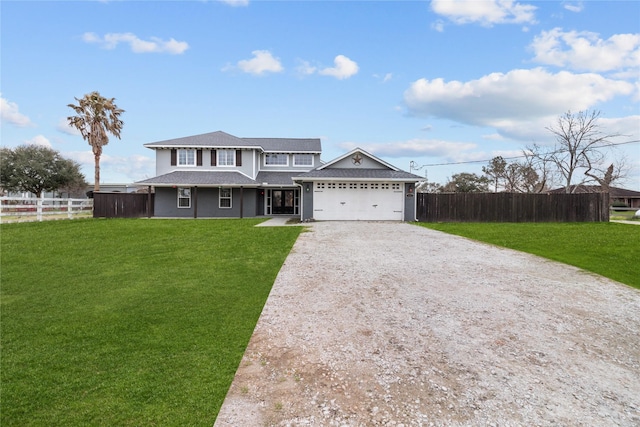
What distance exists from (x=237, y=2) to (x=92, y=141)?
2111cm

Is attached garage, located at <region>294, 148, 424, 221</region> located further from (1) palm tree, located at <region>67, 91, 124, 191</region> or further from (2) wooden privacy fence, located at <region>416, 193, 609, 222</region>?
(1) palm tree, located at <region>67, 91, 124, 191</region>

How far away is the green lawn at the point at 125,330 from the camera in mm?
2971

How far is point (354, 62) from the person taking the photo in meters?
19.4

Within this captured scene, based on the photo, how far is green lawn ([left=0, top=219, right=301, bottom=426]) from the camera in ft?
9.75

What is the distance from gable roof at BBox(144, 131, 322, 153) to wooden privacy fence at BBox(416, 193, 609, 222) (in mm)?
9970

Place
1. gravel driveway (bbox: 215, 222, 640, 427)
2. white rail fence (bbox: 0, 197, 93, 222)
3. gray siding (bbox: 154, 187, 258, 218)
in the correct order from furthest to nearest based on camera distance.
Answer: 1. gray siding (bbox: 154, 187, 258, 218)
2. white rail fence (bbox: 0, 197, 93, 222)
3. gravel driveway (bbox: 215, 222, 640, 427)

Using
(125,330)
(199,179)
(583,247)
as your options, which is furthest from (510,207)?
(125,330)

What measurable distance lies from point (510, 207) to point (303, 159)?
14.4 meters

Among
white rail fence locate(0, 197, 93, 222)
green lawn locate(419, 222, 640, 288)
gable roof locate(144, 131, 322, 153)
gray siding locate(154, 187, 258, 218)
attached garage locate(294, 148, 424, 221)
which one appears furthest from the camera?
gable roof locate(144, 131, 322, 153)

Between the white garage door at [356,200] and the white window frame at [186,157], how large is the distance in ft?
32.4

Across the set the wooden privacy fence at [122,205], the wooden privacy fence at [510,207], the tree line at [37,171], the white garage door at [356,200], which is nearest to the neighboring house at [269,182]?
the white garage door at [356,200]

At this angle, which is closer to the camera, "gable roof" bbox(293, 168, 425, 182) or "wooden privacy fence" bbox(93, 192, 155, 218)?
"gable roof" bbox(293, 168, 425, 182)

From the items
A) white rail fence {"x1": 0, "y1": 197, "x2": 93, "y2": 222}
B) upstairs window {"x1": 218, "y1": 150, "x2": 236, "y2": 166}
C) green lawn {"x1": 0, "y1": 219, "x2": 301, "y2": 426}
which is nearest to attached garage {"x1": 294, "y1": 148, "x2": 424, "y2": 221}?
upstairs window {"x1": 218, "y1": 150, "x2": 236, "y2": 166}

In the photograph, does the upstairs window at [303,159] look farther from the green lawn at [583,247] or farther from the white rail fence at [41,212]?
the white rail fence at [41,212]
